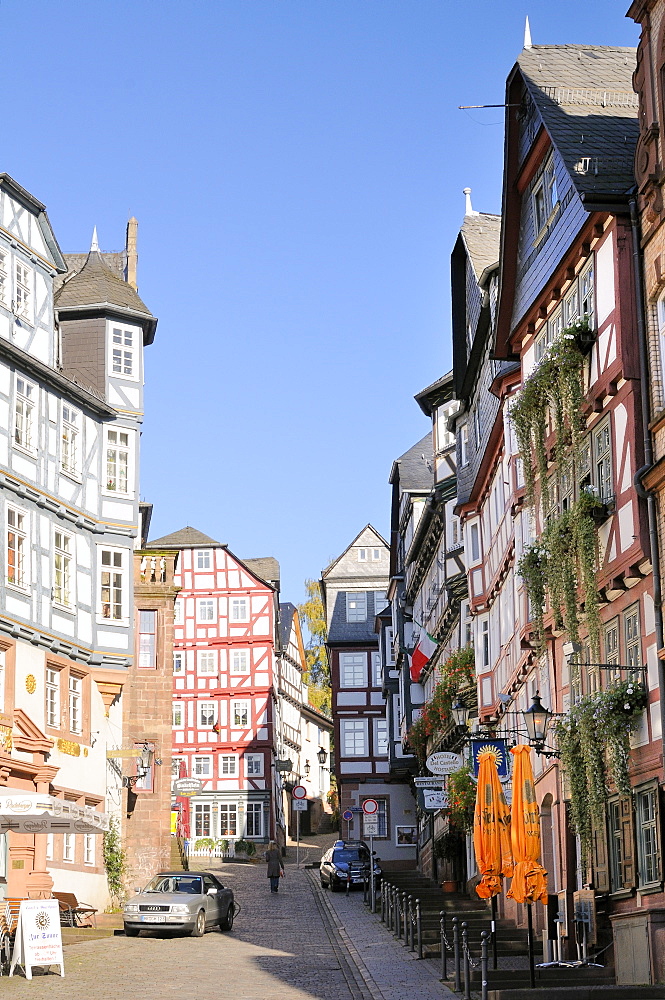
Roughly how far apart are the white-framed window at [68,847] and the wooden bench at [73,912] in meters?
1.48

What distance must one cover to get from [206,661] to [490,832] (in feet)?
175

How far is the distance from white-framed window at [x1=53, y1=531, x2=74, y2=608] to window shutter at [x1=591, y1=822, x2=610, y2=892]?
1764 centimetres

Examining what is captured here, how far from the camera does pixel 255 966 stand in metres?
23.4

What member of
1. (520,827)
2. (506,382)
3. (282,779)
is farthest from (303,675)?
(520,827)

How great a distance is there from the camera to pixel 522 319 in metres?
25.0

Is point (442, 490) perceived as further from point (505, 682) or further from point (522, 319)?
point (522, 319)

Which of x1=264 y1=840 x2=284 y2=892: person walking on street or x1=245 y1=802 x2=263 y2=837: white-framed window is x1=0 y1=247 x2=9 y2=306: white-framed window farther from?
x1=245 y1=802 x2=263 y2=837: white-framed window

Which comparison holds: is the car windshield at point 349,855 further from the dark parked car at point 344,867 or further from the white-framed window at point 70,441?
the white-framed window at point 70,441

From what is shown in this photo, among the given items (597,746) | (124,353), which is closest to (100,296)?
(124,353)

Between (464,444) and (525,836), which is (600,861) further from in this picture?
(464,444)

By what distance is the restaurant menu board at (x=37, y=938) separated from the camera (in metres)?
21.7

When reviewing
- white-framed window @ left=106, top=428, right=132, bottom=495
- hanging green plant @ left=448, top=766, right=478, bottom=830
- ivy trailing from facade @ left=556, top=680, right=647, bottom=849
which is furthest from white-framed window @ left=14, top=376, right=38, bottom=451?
ivy trailing from facade @ left=556, top=680, right=647, bottom=849

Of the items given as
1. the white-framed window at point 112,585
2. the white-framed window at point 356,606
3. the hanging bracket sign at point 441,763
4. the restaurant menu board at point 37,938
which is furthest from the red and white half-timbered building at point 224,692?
the restaurant menu board at point 37,938

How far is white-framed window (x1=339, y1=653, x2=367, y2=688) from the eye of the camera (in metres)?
75.8
